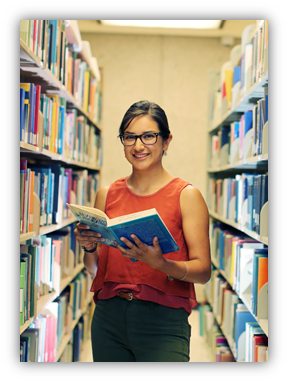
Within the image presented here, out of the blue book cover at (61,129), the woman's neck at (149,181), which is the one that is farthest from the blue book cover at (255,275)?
the blue book cover at (61,129)

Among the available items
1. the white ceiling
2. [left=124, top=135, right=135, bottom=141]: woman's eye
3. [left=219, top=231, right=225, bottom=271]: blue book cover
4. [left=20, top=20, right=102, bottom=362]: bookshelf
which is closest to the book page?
[left=124, top=135, right=135, bottom=141]: woman's eye

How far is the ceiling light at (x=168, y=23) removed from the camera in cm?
144

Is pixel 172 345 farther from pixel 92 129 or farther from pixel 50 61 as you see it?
pixel 92 129

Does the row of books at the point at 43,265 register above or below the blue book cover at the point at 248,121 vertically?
below

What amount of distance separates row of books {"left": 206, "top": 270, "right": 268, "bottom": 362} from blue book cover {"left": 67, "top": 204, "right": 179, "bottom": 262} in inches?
30.8

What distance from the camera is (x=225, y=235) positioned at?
2.46 metres

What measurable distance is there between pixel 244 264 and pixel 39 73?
4.31 ft

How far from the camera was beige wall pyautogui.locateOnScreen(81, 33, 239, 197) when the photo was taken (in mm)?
1722

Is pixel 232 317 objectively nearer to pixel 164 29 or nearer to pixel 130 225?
pixel 130 225

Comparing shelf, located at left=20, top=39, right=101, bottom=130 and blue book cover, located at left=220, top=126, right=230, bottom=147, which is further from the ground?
shelf, located at left=20, top=39, right=101, bottom=130

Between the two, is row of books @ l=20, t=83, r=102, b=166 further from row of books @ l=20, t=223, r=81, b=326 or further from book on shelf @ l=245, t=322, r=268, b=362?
book on shelf @ l=245, t=322, r=268, b=362

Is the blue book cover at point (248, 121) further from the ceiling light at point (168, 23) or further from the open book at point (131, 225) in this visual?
the open book at point (131, 225)
